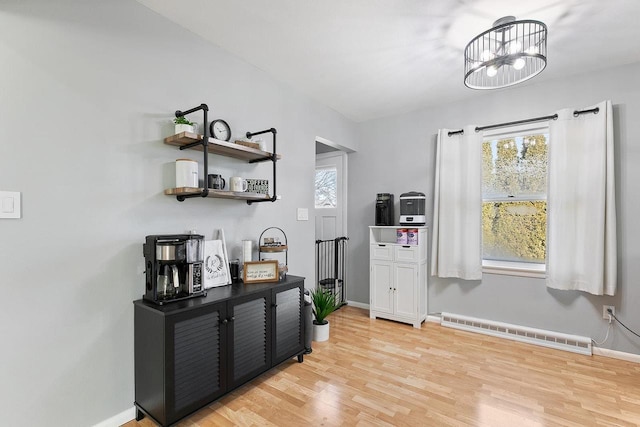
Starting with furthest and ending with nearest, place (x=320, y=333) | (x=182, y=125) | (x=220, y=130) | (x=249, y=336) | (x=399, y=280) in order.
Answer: (x=399, y=280), (x=320, y=333), (x=220, y=130), (x=249, y=336), (x=182, y=125)

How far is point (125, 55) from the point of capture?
1.86m

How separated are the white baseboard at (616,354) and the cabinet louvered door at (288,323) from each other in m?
2.80

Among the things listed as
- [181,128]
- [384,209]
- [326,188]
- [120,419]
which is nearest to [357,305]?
[384,209]

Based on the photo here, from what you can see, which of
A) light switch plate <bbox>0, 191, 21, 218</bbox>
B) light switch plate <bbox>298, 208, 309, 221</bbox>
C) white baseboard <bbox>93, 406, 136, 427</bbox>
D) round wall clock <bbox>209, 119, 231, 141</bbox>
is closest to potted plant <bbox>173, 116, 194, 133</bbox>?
round wall clock <bbox>209, 119, 231, 141</bbox>

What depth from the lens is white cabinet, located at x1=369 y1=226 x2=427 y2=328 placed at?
11.4 ft

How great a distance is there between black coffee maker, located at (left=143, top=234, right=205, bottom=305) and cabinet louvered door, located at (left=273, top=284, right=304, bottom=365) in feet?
2.16

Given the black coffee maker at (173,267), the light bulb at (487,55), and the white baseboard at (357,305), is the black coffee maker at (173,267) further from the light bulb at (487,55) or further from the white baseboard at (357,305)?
the white baseboard at (357,305)

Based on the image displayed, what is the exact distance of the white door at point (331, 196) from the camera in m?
4.40

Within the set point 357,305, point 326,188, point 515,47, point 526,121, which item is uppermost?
point 515,47

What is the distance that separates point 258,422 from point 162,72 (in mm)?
2410

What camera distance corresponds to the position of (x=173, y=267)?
6.22 feet

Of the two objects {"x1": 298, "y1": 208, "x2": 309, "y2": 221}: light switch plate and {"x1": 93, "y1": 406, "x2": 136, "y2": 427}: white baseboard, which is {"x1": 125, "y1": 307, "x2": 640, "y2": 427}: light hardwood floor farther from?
{"x1": 298, "y1": 208, "x2": 309, "y2": 221}: light switch plate

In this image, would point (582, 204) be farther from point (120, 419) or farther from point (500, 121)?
point (120, 419)

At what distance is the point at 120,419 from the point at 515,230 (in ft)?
12.7
